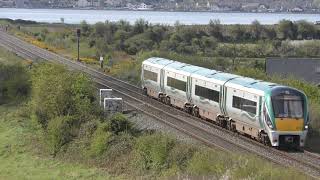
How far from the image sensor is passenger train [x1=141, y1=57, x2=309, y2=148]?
25.3 m

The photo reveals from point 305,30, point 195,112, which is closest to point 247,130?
point 195,112

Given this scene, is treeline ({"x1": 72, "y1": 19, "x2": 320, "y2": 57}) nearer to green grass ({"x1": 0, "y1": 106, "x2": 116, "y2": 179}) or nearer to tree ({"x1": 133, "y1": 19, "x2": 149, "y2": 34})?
tree ({"x1": 133, "y1": 19, "x2": 149, "y2": 34})

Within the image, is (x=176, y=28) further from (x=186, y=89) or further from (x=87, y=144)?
(x=87, y=144)

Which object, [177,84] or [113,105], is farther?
[177,84]

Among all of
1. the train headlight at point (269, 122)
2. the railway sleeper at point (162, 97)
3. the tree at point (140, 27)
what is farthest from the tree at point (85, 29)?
the train headlight at point (269, 122)

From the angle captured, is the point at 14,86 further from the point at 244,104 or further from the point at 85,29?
the point at 85,29

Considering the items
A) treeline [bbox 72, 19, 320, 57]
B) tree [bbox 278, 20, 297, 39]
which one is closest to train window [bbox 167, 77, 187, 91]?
treeline [bbox 72, 19, 320, 57]

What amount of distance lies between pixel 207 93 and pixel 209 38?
76.1m

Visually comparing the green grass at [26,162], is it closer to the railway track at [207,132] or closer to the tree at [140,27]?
the railway track at [207,132]

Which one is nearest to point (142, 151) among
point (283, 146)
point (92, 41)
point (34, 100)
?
point (283, 146)

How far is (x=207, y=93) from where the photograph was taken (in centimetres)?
3192

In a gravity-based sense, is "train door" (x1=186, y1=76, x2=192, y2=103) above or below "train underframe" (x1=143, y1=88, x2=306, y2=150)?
above

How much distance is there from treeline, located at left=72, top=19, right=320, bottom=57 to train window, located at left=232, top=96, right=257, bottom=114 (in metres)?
51.1

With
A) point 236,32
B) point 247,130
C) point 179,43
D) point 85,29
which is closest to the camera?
point 247,130
